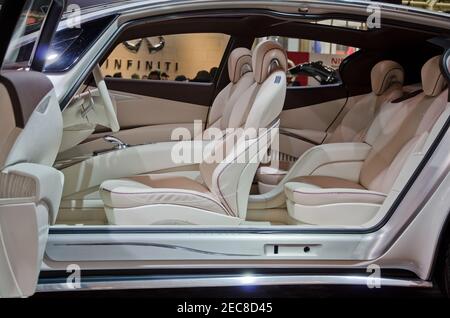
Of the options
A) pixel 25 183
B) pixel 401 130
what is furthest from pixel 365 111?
pixel 25 183

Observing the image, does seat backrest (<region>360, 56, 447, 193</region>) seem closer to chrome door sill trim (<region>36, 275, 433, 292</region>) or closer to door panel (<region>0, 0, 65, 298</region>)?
chrome door sill trim (<region>36, 275, 433, 292</region>)

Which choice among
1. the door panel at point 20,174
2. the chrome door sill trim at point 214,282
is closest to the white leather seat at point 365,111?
the chrome door sill trim at point 214,282

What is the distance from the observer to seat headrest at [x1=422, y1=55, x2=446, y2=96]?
2494 mm

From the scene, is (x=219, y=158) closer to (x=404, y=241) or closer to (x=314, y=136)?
(x=404, y=241)

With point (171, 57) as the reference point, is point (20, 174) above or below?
below

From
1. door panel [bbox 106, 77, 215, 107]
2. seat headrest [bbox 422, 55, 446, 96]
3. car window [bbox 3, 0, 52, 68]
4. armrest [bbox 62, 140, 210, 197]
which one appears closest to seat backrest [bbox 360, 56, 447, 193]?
seat headrest [bbox 422, 55, 446, 96]

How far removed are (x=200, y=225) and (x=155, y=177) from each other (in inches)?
26.3

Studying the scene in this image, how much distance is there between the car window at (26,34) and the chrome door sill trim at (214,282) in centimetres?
85

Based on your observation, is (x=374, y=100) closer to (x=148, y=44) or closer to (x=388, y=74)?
(x=388, y=74)

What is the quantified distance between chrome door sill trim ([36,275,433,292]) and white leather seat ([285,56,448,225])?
1.07 feet

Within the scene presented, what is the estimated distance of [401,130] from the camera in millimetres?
2756

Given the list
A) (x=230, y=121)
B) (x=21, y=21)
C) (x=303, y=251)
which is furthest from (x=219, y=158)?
(x=21, y=21)

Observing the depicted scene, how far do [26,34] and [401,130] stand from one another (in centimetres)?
187
